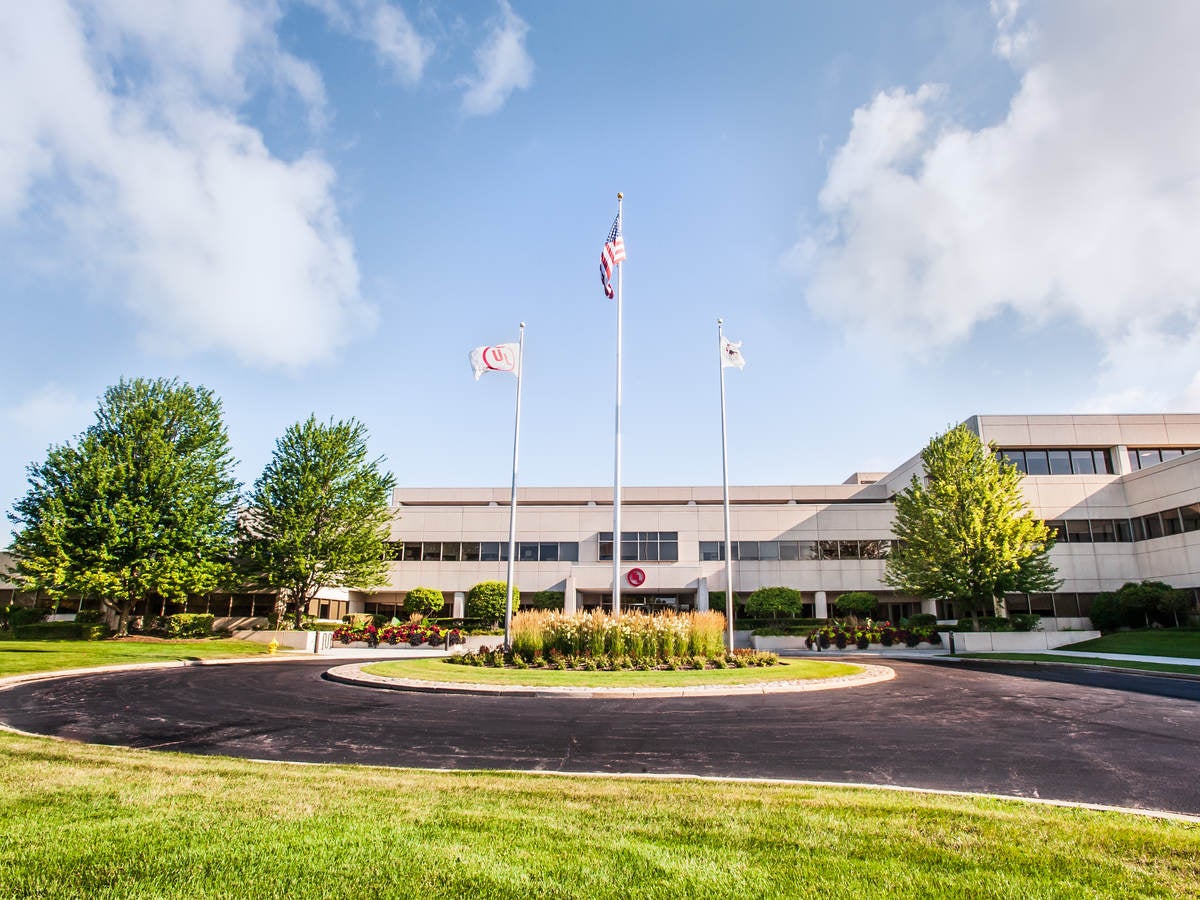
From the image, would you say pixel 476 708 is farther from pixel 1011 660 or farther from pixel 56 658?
pixel 1011 660

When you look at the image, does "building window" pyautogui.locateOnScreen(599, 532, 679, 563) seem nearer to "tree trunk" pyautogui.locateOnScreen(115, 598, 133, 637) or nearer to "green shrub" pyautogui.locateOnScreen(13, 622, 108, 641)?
"tree trunk" pyautogui.locateOnScreen(115, 598, 133, 637)

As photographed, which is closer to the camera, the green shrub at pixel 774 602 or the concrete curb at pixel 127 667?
the concrete curb at pixel 127 667

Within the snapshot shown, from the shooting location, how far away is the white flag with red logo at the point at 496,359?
23688 mm

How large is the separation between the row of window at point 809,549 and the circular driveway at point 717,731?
3030cm

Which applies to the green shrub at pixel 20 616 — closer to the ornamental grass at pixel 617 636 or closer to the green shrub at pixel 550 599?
the green shrub at pixel 550 599

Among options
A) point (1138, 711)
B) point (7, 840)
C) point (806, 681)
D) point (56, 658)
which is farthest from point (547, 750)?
point (56, 658)

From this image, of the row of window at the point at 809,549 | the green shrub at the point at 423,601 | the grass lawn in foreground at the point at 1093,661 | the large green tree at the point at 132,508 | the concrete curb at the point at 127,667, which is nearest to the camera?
the concrete curb at the point at 127,667

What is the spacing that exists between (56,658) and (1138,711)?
2784 cm

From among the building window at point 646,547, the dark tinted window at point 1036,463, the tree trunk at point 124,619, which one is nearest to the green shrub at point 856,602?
the building window at point 646,547

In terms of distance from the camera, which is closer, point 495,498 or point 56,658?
point 56,658

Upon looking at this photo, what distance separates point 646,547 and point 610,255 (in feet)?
87.6

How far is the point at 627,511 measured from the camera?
4712 centimetres

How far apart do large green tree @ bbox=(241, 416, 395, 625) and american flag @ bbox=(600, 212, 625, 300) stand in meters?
21.9

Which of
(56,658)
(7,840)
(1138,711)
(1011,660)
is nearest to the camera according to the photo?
(7,840)
